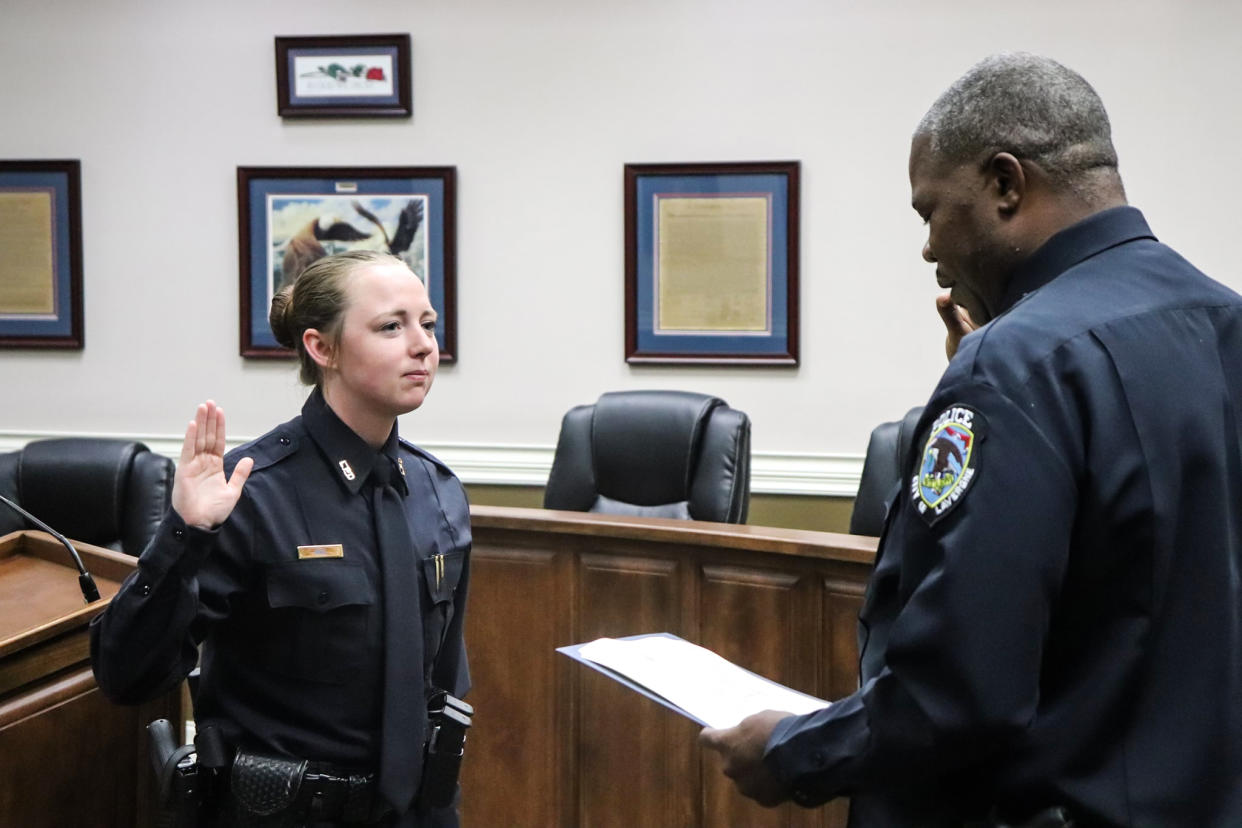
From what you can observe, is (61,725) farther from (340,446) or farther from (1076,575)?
(1076,575)

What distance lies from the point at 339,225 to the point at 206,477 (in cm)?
359

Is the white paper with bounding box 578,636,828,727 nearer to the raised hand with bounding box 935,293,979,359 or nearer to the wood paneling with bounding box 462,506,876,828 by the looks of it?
the raised hand with bounding box 935,293,979,359

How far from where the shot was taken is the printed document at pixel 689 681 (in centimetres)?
142

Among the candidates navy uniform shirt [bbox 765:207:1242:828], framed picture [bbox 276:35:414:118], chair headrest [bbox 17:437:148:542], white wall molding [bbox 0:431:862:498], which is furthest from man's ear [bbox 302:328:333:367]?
framed picture [bbox 276:35:414:118]

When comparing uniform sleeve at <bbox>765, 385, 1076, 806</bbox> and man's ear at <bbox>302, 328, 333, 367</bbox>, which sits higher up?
man's ear at <bbox>302, 328, 333, 367</bbox>

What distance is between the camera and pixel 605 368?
16.1ft

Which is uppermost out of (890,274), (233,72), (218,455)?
(233,72)

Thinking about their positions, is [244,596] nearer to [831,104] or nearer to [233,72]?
[831,104]

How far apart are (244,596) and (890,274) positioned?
344 cm

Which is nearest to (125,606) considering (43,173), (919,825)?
(919,825)

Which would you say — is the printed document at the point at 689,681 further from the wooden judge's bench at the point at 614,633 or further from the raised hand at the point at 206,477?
the wooden judge's bench at the point at 614,633

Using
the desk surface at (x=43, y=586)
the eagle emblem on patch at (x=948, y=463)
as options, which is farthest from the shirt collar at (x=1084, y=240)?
the desk surface at (x=43, y=586)

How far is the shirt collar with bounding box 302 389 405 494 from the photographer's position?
5.85ft

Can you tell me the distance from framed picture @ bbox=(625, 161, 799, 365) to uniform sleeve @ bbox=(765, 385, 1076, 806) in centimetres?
369
